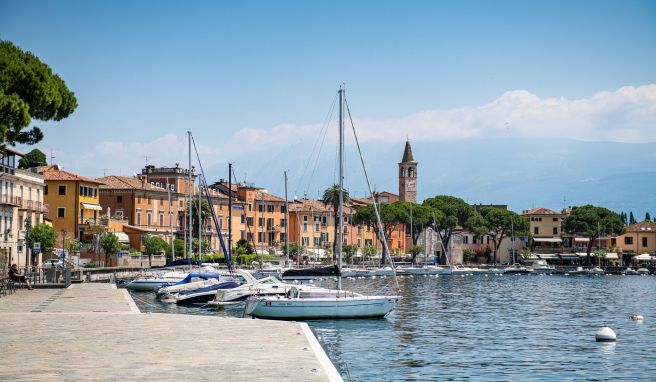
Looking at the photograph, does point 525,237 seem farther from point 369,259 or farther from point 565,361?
point 565,361

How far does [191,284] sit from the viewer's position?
188 feet

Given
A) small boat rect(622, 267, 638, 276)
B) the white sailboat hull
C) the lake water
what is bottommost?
the lake water

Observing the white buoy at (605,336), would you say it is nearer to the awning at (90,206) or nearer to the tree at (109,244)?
the tree at (109,244)

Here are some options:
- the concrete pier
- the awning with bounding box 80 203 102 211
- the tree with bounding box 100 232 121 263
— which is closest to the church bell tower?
the awning with bounding box 80 203 102 211

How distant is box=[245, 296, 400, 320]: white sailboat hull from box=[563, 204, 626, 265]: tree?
386 ft

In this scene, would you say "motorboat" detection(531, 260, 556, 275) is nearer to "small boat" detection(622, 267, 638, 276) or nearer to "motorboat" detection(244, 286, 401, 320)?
"small boat" detection(622, 267, 638, 276)

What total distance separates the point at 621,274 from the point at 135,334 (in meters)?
132

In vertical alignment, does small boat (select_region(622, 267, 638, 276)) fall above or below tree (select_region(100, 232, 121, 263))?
below

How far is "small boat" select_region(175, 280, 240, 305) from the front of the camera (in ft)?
178

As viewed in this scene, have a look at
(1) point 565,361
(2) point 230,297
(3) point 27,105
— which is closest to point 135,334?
(3) point 27,105

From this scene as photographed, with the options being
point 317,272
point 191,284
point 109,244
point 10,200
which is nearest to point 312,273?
point 317,272

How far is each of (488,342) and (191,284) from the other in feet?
82.5

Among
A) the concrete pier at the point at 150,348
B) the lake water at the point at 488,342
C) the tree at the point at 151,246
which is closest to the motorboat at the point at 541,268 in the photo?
the tree at the point at 151,246

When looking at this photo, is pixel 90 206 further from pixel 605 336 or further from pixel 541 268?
pixel 541 268
